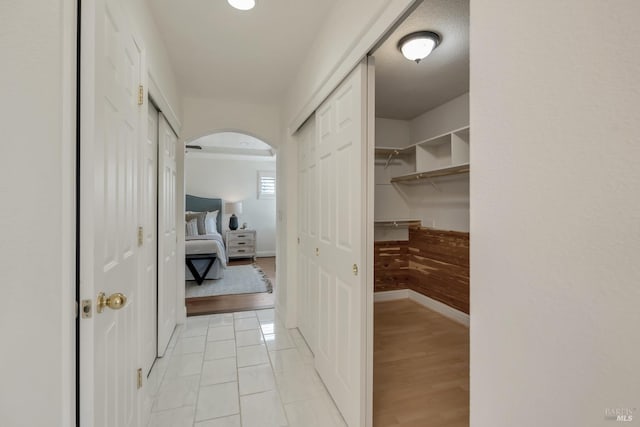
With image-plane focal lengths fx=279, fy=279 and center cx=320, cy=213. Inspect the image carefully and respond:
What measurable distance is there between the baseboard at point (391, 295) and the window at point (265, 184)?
433 cm

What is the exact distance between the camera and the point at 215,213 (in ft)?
21.9

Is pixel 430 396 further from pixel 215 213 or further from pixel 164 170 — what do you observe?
pixel 215 213

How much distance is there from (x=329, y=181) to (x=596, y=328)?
1593 mm

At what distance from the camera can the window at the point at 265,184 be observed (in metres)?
7.30

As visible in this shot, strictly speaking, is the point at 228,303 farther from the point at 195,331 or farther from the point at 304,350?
the point at 304,350

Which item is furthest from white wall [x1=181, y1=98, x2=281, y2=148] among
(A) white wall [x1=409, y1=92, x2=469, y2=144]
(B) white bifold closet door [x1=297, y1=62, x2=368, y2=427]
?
(A) white wall [x1=409, y1=92, x2=469, y2=144]

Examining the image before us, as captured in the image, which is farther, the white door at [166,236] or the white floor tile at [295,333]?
the white floor tile at [295,333]

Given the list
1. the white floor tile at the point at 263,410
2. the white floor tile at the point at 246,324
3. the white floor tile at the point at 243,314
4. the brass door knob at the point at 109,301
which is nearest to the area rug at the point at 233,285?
the white floor tile at the point at 243,314

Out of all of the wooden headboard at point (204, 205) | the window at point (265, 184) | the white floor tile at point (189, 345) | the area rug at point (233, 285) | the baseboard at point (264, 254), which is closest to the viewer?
the white floor tile at point (189, 345)

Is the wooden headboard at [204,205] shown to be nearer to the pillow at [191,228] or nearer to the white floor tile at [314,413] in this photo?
the pillow at [191,228]

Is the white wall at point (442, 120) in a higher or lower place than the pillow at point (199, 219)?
higher

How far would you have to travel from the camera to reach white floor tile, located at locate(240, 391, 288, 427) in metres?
1.68

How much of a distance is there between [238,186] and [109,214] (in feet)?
20.7

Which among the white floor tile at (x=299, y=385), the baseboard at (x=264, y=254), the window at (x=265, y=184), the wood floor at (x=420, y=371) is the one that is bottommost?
the wood floor at (x=420, y=371)
